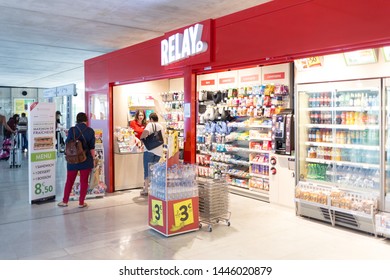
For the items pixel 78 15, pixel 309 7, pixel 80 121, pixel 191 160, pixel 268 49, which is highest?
pixel 78 15

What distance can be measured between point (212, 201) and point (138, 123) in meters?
3.34

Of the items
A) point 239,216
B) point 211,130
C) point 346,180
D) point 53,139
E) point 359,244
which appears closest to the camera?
point 359,244

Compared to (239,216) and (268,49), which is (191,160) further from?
(268,49)

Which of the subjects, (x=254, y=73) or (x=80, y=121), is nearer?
(x=80, y=121)

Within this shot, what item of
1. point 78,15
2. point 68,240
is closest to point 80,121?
point 78,15

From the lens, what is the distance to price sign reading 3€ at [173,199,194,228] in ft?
16.4

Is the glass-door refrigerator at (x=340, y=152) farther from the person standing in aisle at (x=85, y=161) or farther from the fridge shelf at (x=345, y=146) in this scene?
the person standing in aisle at (x=85, y=161)

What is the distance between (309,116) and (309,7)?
2326 millimetres

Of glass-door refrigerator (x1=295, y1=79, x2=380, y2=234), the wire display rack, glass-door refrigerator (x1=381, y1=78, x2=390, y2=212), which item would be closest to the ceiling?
glass-door refrigerator (x1=295, y1=79, x2=380, y2=234)

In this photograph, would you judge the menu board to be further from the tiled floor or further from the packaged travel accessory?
the packaged travel accessory

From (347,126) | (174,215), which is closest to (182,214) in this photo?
(174,215)

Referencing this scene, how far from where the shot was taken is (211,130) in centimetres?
844

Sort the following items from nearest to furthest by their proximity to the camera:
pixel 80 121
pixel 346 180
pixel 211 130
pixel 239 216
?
pixel 346 180 → pixel 239 216 → pixel 80 121 → pixel 211 130

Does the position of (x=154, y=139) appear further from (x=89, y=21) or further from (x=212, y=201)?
(x=89, y=21)
